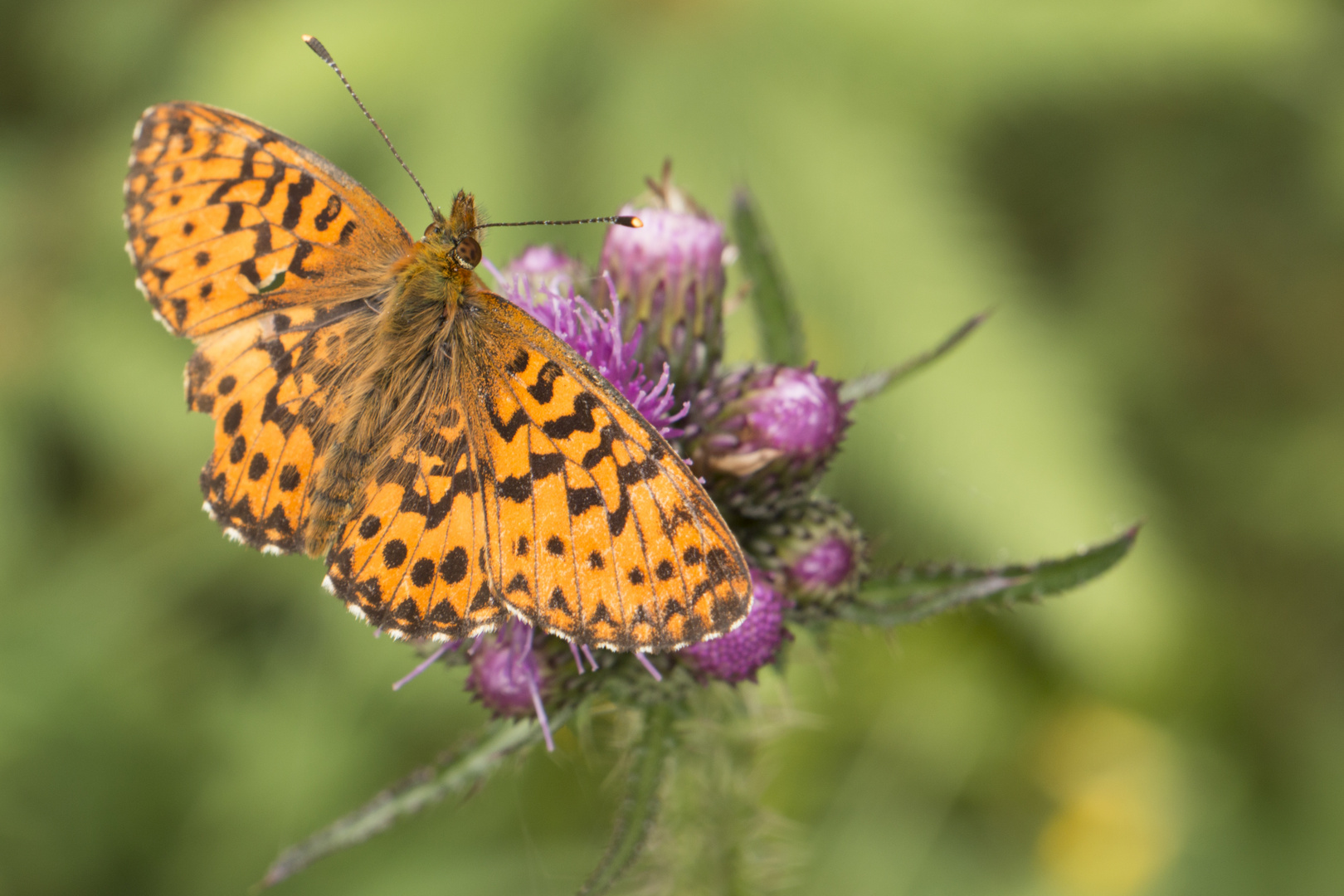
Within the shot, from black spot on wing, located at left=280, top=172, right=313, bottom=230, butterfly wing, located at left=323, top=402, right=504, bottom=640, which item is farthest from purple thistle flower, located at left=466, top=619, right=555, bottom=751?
black spot on wing, located at left=280, top=172, right=313, bottom=230

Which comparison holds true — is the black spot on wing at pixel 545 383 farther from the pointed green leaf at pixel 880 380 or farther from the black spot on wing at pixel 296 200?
the pointed green leaf at pixel 880 380

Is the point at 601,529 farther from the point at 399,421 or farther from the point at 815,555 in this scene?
the point at 815,555

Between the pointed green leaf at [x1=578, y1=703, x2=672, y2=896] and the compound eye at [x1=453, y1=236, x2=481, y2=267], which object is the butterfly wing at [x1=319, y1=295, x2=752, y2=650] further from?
the pointed green leaf at [x1=578, y1=703, x2=672, y2=896]

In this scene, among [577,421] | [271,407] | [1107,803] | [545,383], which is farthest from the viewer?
[1107,803]

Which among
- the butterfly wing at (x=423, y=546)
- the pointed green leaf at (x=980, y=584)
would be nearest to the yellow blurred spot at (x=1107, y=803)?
the pointed green leaf at (x=980, y=584)

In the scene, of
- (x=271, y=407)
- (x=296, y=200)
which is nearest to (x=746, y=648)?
(x=271, y=407)

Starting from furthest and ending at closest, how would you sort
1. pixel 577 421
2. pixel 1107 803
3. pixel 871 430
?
1. pixel 871 430
2. pixel 1107 803
3. pixel 577 421
